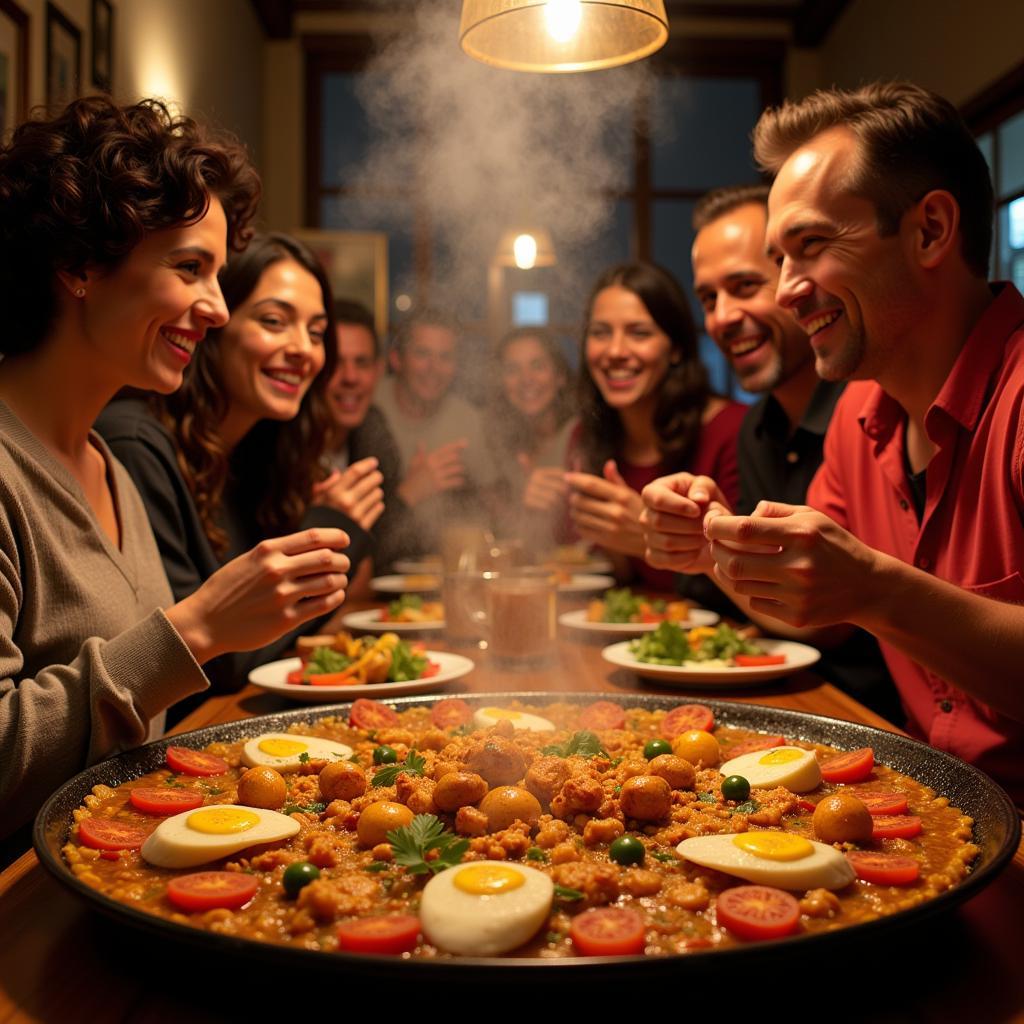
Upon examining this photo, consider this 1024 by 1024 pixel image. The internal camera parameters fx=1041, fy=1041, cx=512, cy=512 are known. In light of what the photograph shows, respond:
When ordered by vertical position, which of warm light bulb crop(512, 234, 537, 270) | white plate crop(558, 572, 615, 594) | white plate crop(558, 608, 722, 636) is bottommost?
white plate crop(558, 572, 615, 594)

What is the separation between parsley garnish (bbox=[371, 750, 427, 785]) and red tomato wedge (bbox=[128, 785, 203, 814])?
236mm

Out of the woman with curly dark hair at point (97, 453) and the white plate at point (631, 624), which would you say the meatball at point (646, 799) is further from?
the white plate at point (631, 624)

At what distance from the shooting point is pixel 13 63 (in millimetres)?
3564

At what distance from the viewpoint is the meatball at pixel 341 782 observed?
1367 millimetres

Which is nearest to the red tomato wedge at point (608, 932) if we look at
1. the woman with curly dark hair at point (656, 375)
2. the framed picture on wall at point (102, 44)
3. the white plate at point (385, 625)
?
the white plate at point (385, 625)

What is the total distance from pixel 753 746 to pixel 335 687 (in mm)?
823

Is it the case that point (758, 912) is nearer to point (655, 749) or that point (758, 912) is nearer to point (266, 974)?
point (266, 974)

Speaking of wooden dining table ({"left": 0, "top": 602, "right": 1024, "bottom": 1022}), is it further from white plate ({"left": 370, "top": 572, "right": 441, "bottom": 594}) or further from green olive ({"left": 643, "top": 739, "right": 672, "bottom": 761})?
white plate ({"left": 370, "top": 572, "right": 441, "bottom": 594})

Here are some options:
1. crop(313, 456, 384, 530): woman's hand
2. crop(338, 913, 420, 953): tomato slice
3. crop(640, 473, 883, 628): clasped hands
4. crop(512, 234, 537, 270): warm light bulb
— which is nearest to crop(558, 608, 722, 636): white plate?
crop(313, 456, 384, 530): woman's hand

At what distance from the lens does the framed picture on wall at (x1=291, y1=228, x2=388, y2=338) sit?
8719 millimetres

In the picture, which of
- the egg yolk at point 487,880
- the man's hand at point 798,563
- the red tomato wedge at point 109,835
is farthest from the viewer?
the man's hand at point 798,563

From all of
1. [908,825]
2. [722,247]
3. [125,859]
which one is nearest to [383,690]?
[125,859]

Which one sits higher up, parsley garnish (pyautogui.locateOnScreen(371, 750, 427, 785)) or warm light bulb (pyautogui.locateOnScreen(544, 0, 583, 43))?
warm light bulb (pyautogui.locateOnScreen(544, 0, 583, 43))

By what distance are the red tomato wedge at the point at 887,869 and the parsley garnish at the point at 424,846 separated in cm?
42
